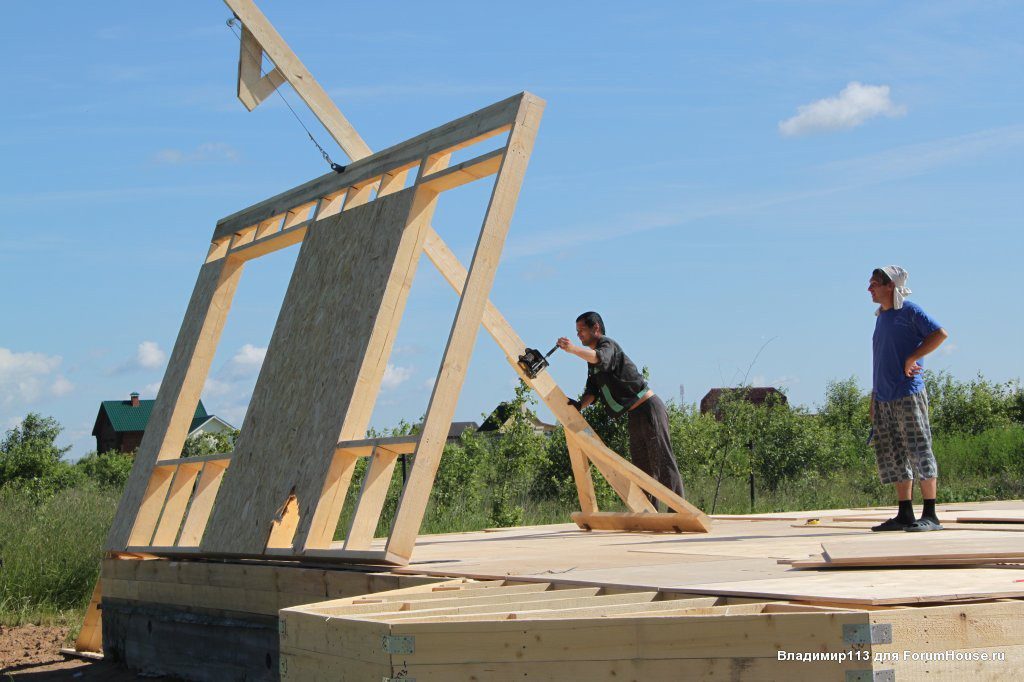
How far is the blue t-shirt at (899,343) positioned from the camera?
6.77 meters

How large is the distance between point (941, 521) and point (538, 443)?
650 cm

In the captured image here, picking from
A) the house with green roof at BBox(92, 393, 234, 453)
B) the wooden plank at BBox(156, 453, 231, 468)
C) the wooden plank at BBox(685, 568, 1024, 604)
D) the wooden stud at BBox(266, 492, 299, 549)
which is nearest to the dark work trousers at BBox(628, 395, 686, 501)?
the wooden plank at BBox(156, 453, 231, 468)

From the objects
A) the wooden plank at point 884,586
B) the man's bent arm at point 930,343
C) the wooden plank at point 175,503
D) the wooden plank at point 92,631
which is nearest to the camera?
the wooden plank at point 884,586

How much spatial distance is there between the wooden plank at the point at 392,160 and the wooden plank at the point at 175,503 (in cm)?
191

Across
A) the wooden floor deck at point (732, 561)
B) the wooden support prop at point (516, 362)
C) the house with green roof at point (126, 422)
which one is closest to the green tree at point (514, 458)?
the wooden floor deck at point (732, 561)

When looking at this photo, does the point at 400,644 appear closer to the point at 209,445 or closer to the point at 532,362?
the point at 532,362

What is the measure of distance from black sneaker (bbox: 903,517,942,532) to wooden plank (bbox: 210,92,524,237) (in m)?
3.51

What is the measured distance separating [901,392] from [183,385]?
5175 millimetres

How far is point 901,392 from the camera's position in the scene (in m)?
6.83

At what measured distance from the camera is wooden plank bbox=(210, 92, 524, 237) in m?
5.98

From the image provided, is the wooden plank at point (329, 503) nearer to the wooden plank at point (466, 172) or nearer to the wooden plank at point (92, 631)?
the wooden plank at point (466, 172)

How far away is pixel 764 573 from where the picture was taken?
4773 millimetres

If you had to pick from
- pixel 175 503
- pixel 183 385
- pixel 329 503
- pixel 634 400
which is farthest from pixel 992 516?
pixel 183 385

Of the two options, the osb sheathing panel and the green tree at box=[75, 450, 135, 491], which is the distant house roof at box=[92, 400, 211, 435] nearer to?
the green tree at box=[75, 450, 135, 491]
